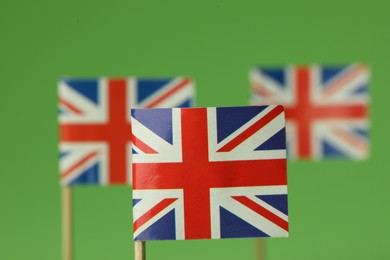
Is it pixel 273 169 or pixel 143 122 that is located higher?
pixel 143 122

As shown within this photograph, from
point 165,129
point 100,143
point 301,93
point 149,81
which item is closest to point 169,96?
point 149,81

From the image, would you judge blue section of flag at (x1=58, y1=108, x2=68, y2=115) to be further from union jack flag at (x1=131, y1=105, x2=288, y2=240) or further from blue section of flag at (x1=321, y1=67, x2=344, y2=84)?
blue section of flag at (x1=321, y1=67, x2=344, y2=84)

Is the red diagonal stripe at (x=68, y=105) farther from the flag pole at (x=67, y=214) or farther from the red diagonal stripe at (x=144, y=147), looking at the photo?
the red diagonal stripe at (x=144, y=147)

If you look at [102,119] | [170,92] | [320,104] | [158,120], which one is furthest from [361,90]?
[158,120]

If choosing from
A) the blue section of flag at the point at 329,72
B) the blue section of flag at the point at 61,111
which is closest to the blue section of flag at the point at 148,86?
the blue section of flag at the point at 61,111

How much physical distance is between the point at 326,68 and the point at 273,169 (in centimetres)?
180

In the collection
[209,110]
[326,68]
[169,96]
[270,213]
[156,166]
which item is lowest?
[270,213]

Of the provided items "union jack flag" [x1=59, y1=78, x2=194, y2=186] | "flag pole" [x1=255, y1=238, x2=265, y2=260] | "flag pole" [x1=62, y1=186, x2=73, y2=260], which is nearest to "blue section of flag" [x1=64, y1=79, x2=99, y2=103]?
"union jack flag" [x1=59, y1=78, x2=194, y2=186]

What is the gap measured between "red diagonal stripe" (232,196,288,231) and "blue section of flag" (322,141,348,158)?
1796mm

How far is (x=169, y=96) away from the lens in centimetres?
261

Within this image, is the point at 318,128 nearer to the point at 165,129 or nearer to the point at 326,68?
the point at 326,68

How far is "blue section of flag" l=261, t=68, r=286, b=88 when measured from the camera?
11.5 feet

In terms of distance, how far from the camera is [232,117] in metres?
1.77

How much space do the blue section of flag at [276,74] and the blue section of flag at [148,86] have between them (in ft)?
3.16
